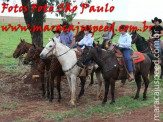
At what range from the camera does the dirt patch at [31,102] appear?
302 inches

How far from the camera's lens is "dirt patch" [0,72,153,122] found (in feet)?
25.1

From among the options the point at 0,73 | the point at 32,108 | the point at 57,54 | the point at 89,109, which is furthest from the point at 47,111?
the point at 0,73

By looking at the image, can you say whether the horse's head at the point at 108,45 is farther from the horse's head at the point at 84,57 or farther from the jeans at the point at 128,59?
the horse's head at the point at 84,57

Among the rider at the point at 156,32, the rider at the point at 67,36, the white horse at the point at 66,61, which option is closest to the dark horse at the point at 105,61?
the white horse at the point at 66,61

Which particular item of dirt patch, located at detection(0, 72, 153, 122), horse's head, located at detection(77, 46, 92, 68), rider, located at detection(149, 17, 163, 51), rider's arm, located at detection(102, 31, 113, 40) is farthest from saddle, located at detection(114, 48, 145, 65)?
rider, located at detection(149, 17, 163, 51)

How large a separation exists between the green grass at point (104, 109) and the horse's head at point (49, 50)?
1.97 metres

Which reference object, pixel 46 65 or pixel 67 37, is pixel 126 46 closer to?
pixel 67 37

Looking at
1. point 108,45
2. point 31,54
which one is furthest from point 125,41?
point 31,54

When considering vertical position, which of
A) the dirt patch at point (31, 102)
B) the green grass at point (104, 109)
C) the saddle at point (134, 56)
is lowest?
the dirt patch at point (31, 102)

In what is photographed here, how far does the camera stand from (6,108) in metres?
8.84

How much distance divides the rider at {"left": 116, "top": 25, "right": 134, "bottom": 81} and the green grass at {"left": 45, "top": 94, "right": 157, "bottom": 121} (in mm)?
905

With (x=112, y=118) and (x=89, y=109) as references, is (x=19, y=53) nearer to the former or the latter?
(x=89, y=109)

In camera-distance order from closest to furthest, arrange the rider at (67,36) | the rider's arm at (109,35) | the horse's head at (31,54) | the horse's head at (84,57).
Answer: the horse's head at (84,57)
the horse's head at (31,54)
the rider at (67,36)
the rider's arm at (109,35)

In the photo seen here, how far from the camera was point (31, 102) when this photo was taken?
965cm
